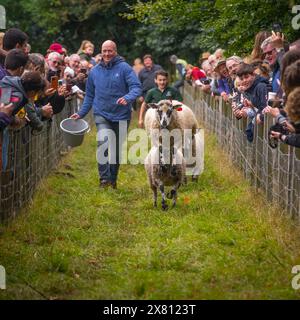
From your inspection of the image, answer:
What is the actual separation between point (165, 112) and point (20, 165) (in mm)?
3220

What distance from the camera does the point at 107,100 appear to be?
565 inches

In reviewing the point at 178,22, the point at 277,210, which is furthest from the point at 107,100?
the point at 277,210

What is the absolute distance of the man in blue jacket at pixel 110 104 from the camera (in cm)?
1416

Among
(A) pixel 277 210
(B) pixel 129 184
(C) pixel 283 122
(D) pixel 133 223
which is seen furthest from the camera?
(B) pixel 129 184

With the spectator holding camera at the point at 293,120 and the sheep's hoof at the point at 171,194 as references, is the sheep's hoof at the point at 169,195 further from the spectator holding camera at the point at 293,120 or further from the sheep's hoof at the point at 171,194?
the spectator holding camera at the point at 293,120

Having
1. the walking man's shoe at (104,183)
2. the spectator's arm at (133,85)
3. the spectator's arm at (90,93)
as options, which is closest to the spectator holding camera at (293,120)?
the spectator's arm at (133,85)

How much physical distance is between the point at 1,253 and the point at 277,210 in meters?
3.45

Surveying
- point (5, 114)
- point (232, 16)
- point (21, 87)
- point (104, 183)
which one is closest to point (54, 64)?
point (104, 183)

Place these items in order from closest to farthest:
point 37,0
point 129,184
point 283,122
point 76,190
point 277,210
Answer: point 283,122
point 277,210
point 76,190
point 129,184
point 37,0

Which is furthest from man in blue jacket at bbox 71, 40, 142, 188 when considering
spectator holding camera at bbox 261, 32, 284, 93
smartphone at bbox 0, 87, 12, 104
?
smartphone at bbox 0, 87, 12, 104

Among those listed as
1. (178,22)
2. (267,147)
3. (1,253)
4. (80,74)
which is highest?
(178,22)

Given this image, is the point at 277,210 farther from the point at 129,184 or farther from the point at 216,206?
the point at 129,184

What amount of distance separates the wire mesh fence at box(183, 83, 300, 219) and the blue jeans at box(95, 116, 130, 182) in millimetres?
2131

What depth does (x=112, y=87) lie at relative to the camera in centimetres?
1438
